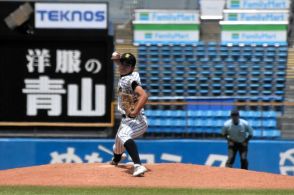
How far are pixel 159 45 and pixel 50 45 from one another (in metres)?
3.04

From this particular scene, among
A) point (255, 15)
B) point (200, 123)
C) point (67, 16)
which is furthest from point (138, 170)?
point (255, 15)

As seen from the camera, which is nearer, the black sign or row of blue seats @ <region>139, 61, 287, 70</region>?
the black sign

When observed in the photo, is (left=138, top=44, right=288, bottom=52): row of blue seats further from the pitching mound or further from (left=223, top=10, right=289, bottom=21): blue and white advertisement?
the pitching mound

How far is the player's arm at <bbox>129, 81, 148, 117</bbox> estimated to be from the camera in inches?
343

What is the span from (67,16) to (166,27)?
10.0 feet

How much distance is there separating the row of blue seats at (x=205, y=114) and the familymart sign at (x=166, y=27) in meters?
2.35

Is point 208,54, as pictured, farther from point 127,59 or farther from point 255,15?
point 127,59

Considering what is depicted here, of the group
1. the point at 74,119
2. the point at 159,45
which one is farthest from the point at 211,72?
the point at 74,119

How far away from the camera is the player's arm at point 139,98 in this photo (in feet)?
28.6

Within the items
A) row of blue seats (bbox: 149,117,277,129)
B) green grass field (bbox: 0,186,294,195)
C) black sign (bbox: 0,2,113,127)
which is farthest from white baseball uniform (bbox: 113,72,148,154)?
row of blue seats (bbox: 149,117,277,129)

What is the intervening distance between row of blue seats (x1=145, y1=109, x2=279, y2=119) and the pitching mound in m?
6.02

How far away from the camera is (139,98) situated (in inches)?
345

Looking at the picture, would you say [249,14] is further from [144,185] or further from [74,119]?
[144,185]

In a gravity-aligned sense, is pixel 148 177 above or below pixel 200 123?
above
